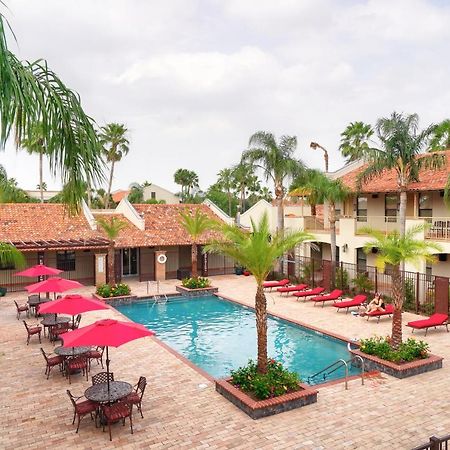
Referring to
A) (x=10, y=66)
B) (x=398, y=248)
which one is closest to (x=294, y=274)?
(x=398, y=248)

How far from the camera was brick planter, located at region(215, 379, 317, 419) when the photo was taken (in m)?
10.7

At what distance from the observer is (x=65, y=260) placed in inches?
1211

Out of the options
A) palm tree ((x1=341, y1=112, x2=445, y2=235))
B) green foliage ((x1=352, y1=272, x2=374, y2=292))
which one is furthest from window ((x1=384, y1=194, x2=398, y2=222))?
green foliage ((x1=352, y1=272, x2=374, y2=292))

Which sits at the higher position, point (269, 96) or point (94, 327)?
point (269, 96)

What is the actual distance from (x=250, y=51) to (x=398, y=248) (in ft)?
33.9

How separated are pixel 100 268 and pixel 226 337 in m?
13.9

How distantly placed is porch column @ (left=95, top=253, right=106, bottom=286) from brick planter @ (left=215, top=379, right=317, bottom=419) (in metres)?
20.0

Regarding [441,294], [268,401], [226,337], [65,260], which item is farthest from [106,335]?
[65,260]

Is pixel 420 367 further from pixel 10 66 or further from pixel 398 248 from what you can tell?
pixel 10 66

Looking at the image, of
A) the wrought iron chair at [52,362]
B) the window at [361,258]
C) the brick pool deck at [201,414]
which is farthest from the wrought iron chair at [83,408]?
the window at [361,258]

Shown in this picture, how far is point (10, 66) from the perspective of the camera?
6176 mm

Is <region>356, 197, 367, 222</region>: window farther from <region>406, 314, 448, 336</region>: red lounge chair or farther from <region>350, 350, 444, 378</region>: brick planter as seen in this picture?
<region>350, 350, 444, 378</region>: brick planter

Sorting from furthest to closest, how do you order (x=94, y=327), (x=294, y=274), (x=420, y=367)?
1. (x=294, y=274)
2. (x=420, y=367)
3. (x=94, y=327)

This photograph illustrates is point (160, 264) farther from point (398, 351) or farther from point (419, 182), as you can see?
point (398, 351)
